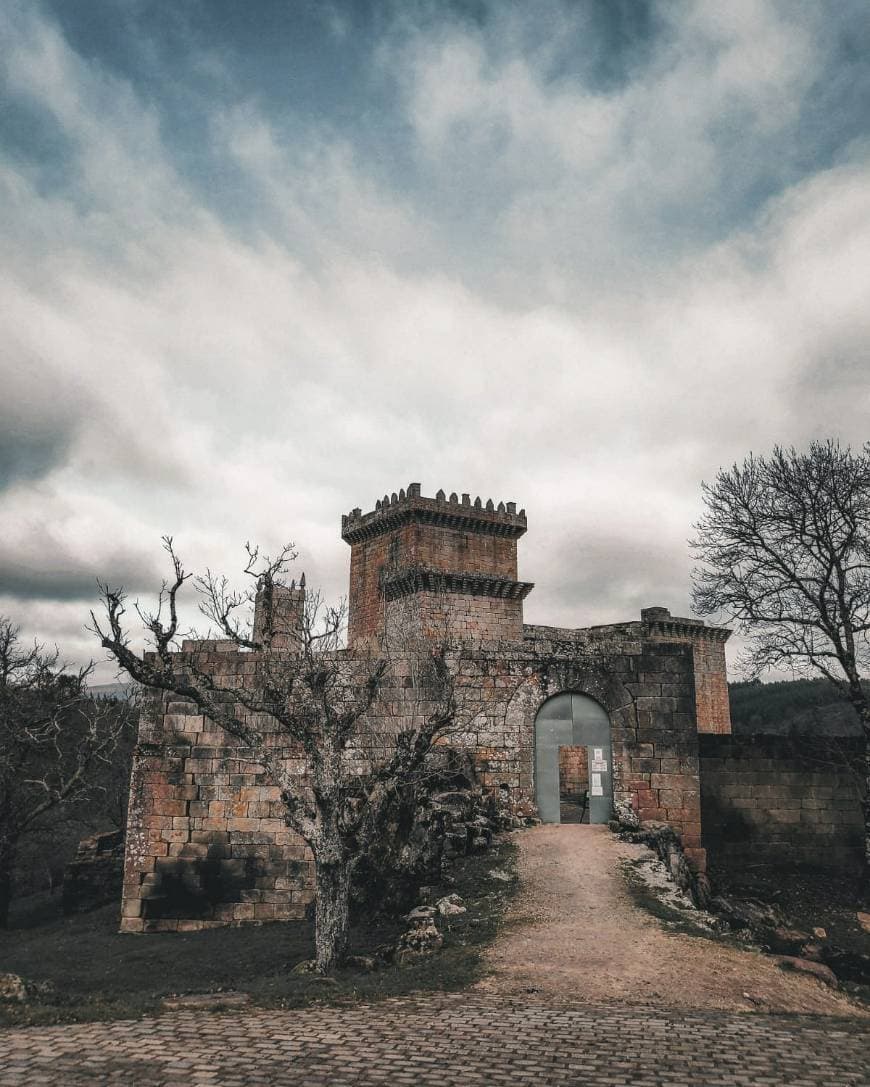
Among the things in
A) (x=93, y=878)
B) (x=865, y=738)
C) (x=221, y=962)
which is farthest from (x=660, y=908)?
(x=93, y=878)

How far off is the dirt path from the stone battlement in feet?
92.6

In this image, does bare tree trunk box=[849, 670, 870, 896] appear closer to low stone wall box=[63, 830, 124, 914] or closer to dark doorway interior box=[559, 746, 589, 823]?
dark doorway interior box=[559, 746, 589, 823]

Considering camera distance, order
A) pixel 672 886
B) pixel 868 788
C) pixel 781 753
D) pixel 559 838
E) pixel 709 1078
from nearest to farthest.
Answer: pixel 709 1078 → pixel 672 886 → pixel 559 838 → pixel 868 788 → pixel 781 753

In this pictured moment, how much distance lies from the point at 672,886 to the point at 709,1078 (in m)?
6.01

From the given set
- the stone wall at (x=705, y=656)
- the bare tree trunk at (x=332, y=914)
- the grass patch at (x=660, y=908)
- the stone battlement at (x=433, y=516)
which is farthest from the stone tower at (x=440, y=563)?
the bare tree trunk at (x=332, y=914)

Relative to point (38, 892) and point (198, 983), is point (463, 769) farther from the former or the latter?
point (38, 892)

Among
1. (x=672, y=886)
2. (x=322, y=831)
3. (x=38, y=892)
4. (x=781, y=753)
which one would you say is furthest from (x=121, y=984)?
(x=38, y=892)

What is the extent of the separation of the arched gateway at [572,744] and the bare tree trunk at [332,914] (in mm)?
5529

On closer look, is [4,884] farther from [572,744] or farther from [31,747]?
[572,744]

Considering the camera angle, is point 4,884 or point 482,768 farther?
point 4,884

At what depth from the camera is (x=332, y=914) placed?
30.3 ft

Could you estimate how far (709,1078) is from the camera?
5.09 meters

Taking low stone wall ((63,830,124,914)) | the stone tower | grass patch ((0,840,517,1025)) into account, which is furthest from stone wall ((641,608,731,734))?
grass patch ((0,840,517,1025))

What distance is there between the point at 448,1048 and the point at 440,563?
32.8 meters
